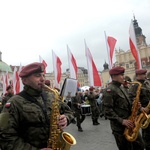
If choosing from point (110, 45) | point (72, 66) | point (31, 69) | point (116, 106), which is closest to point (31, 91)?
point (31, 69)

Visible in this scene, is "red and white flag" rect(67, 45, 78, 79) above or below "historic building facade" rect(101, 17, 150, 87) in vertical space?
below

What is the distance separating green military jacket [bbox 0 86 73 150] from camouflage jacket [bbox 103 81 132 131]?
170 centimetres

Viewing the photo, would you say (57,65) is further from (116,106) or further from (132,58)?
(132,58)

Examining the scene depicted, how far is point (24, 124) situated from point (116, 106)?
2.11 metres

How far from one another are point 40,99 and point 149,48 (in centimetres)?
7063

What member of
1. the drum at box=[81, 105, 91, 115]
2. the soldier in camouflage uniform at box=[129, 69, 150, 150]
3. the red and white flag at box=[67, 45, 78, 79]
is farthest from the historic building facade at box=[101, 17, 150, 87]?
the soldier in camouflage uniform at box=[129, 69, 150, 150]

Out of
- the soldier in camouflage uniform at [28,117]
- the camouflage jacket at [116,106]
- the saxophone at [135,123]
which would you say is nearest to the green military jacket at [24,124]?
the soldier in camouflage uniform at [28,117]

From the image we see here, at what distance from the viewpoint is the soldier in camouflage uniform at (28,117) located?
232 centimetres

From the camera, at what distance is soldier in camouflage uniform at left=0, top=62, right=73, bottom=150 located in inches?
91.4

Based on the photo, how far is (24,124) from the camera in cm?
247

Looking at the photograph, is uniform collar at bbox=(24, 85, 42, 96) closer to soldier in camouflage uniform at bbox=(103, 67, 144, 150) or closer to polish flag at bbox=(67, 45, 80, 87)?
soldier in camouflage uniform at bbox=(103, 67, 144, 150)

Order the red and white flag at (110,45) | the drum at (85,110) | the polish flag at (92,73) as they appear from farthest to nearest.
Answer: the polish flag at (92,73) → the red and white flag at (110,45) → the drum at (85,110)

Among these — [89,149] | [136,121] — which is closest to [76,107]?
[89,149]

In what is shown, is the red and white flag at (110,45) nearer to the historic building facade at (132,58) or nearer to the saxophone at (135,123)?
the saxophone at (135,123)
